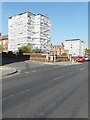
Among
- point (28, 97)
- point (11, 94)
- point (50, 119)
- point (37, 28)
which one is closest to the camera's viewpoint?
point (50, 119)

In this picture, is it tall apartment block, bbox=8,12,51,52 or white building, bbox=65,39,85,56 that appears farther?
white building, bbox=65,39,85,56

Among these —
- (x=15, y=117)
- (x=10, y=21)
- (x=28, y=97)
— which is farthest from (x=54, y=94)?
(x=10, y=21)

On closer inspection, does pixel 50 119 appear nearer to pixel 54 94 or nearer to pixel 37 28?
pixel 54 94

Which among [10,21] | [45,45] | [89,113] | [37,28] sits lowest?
[89,113]

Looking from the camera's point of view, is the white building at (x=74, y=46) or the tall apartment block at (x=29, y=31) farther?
the white building at (x=74, y=46)

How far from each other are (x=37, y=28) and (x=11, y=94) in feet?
220

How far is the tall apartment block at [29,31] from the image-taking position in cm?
6588

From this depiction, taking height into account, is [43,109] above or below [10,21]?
below

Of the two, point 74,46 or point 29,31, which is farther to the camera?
point 74,46

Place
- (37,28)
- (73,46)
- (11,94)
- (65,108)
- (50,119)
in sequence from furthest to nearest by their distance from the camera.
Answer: (73,46) < (37,28) < (11,94) < (65,108) < (50,119)

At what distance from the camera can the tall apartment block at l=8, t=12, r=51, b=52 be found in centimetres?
6588

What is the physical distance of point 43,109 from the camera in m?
4.15

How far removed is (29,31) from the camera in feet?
218

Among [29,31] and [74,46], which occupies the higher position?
[29,31]
